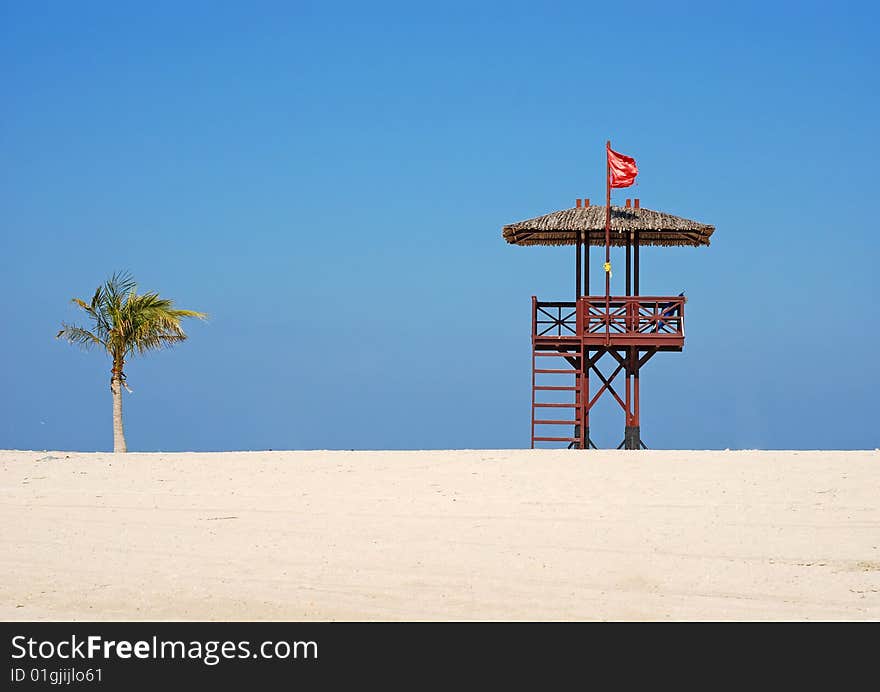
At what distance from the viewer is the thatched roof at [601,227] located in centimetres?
2341

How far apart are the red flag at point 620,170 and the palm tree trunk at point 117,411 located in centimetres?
1138

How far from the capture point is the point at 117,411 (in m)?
20.7

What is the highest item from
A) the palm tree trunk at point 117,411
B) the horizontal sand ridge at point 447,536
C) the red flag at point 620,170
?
the red flag at point 620,170

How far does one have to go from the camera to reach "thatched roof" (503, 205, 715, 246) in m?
23.4

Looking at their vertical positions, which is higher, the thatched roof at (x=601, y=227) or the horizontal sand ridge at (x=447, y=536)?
the thatched roof at (x=601, y=227)

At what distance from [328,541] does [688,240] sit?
627 inches

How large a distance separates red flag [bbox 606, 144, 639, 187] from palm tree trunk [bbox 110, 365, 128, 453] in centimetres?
1138

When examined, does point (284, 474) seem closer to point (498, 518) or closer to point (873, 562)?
point (498, 518)
